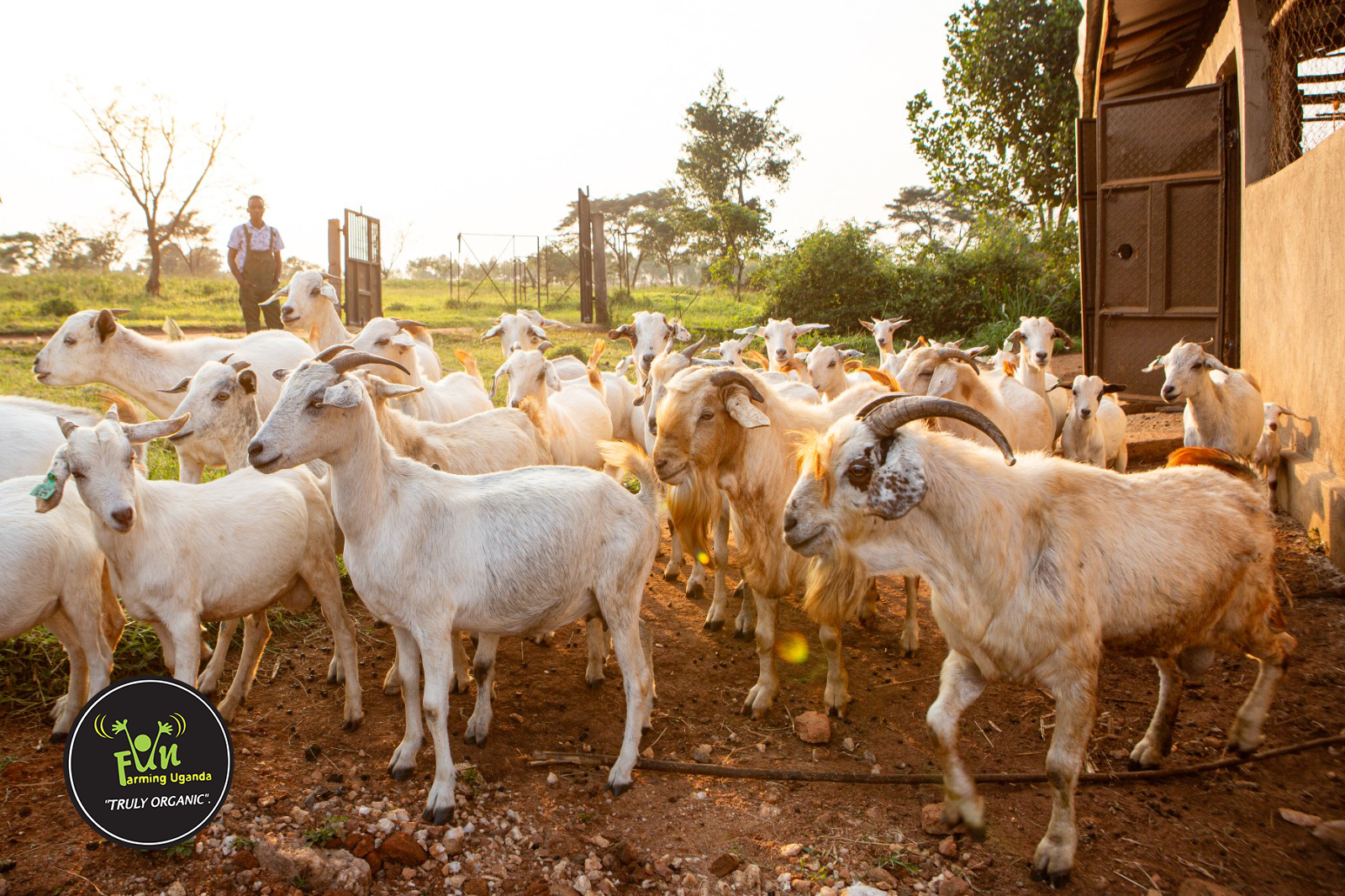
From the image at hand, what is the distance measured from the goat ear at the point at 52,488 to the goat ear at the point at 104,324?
3.17 meters

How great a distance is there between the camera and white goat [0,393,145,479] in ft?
16.6

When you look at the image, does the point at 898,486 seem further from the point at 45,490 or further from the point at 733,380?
the point at 45,490

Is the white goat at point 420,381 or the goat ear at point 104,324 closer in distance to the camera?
the goat ear at point 104,324

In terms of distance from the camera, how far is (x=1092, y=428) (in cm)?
795

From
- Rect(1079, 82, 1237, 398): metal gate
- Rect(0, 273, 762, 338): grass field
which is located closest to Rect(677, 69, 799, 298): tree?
Rect(0, 273, 762, 338): grass field

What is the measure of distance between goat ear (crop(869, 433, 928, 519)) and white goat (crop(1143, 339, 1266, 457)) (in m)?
5.32

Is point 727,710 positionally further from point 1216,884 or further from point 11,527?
point 11,527

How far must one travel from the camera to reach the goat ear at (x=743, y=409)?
457 cm

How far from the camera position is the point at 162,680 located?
3.36 metres

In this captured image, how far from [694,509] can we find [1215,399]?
5089 mm

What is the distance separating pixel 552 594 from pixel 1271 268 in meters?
6.74

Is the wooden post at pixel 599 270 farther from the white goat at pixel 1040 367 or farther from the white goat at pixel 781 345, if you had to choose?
the white goat at pixel 1040 367

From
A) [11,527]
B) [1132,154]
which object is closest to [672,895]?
[11,527]

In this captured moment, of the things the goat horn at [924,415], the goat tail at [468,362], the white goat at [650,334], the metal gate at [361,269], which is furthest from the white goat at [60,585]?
the metal gate at [361,269]
